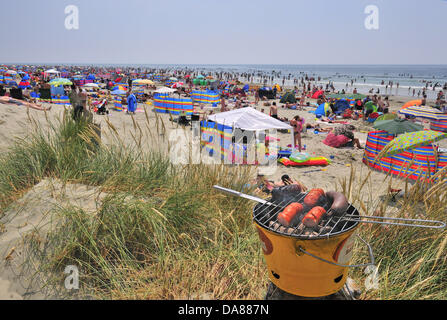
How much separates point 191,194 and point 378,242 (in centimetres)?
211

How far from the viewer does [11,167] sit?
3.62 meters

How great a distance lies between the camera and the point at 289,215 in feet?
5.89

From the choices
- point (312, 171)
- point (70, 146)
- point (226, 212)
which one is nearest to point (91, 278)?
point (226, 212)

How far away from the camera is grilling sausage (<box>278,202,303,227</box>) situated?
177cm

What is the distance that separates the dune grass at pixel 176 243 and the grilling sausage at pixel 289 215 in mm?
1006

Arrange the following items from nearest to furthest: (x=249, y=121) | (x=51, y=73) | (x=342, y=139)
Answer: (x=249, y=121)
(x=342, y=139)
(x=51, y=73)

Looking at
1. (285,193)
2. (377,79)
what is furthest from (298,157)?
(377,79)

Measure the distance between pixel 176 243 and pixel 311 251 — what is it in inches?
59.7

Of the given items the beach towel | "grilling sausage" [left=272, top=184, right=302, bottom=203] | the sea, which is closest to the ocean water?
the sea

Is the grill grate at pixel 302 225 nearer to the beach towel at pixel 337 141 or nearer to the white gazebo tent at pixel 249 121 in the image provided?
the white gazebo tent at pixel 249 121

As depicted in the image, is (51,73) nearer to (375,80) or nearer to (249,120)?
(249,120)

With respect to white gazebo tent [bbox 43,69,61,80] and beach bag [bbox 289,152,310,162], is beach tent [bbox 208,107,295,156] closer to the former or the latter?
beach bag [bbox 289,152,310,162]

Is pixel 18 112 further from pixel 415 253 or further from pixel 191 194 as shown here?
pixel 415 253
